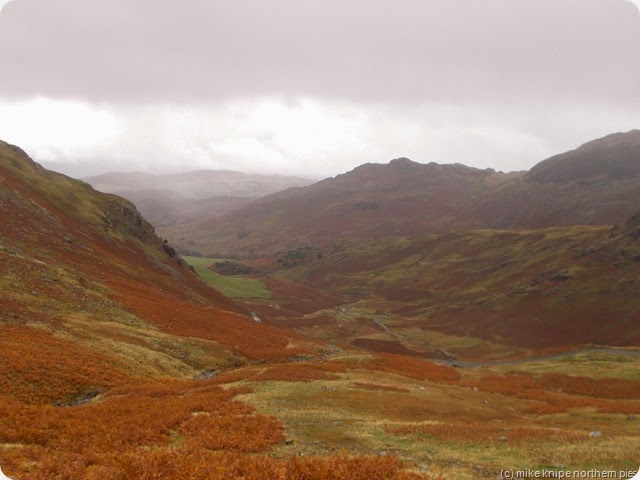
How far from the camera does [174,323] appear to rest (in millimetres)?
61719

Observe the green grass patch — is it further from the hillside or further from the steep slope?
the hillside

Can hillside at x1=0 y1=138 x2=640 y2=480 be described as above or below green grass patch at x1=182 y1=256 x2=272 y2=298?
above

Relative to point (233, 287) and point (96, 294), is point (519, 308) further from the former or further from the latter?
point (96, 294)

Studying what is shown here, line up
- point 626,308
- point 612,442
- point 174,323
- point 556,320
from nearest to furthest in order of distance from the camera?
point 612,442 < point 174,323 < point 626,308 < point 556,320

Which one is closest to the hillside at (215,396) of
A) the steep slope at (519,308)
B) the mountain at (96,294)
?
the mountain at (96,294)

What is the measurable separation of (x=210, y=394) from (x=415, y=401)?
16.3 meters

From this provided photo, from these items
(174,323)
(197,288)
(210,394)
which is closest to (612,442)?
(210,394)

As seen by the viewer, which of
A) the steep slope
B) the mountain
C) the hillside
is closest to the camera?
the hillside

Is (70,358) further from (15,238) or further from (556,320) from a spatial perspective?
(556,320)

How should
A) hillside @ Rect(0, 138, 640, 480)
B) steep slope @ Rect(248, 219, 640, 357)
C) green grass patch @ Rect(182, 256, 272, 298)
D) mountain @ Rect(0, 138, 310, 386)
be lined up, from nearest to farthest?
1. hillside @ Rect(0, 138, 640, 480)
2. mountain @ Rect(0, 138, 310, 386)
3. steep slope @ Rect(248, 219, 640, 357)
4. green grass patch @ Rect(182, 256, 272, 298)

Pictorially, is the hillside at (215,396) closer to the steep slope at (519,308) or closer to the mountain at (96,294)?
the mountain at (96,294)

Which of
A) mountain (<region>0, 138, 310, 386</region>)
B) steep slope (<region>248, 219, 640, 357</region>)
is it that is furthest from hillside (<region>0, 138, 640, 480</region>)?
steep slope (<region>248, 219, 640, 357</region>)

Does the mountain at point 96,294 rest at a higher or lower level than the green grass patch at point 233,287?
higher

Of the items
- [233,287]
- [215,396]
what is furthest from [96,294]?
[233,287]
